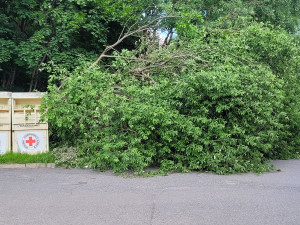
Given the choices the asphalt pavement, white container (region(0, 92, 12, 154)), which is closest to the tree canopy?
the asphalt pavement

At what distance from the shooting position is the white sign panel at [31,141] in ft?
27.7

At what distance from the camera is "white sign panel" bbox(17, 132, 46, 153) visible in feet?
27.7

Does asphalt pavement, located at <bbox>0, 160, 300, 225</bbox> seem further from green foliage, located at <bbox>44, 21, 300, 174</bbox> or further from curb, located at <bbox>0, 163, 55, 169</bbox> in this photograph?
green foliage, located at <bbox>44, 21, 300, 174</bbox>

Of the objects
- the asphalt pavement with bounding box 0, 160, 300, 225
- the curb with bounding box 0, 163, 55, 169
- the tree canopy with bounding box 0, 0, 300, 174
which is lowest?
the asphalt pavement with bounding box 0, 160, 300, 225

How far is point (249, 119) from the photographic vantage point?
7.99 m

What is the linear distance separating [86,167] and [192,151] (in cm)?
243

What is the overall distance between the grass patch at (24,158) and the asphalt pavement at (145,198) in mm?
436

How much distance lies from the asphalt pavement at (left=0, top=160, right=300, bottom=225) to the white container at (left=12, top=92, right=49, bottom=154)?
0.90 m

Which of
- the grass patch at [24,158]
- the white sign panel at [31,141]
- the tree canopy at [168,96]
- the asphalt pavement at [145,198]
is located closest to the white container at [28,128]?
the white sign panel at [31,141]

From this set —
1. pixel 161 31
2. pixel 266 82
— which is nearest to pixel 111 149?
pixel 266 82

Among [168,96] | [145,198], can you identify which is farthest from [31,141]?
[145,198]

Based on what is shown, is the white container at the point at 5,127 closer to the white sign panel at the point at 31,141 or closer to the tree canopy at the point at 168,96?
the white sign panel at the point at 31,141

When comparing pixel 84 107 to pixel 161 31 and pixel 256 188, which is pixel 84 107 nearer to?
pixel 256 188

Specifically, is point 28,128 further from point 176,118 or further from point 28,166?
point 176,118
